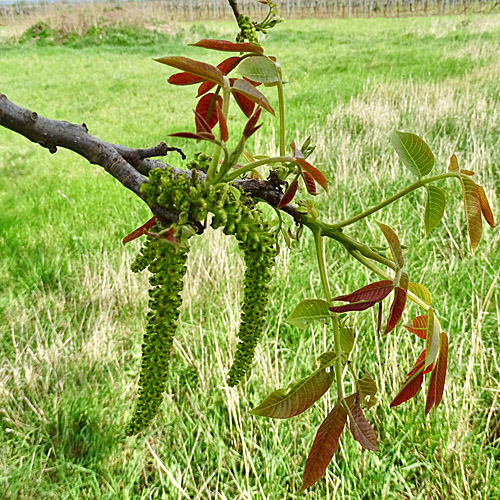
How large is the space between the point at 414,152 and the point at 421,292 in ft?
0.42

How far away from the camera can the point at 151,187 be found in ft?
1.24

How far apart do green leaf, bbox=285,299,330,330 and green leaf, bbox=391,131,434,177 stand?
0.15 metres

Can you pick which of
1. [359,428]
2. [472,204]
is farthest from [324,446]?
[472,204]

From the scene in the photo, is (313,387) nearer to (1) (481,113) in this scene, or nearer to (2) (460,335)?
(2) (460,335)

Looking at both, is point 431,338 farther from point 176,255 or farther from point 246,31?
point 246,31

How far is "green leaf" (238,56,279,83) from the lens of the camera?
1.44ft

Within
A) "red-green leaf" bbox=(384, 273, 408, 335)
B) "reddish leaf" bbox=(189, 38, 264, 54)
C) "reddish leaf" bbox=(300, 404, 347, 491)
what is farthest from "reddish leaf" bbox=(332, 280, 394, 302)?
"reddish leaf" bbox=(189, 38, 264, 54)

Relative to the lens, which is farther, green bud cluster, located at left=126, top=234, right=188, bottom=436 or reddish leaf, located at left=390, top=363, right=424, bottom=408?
reddish leaf, located at left=390, top=363, right=424, bottom=408

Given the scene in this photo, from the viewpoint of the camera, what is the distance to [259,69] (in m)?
0.44

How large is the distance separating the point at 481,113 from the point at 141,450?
3.79 m

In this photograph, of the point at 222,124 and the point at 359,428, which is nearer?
the point at 222,124

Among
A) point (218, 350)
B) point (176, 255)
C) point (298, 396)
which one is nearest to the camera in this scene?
point (176, 255)

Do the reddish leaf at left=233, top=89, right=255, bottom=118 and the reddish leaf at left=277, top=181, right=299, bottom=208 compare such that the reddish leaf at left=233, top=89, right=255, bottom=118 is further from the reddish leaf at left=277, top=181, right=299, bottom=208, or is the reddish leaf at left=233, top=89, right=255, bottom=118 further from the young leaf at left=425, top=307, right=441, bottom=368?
the young leaf at left=425, top=307, right=441, bottom=368

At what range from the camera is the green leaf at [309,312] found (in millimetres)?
461
